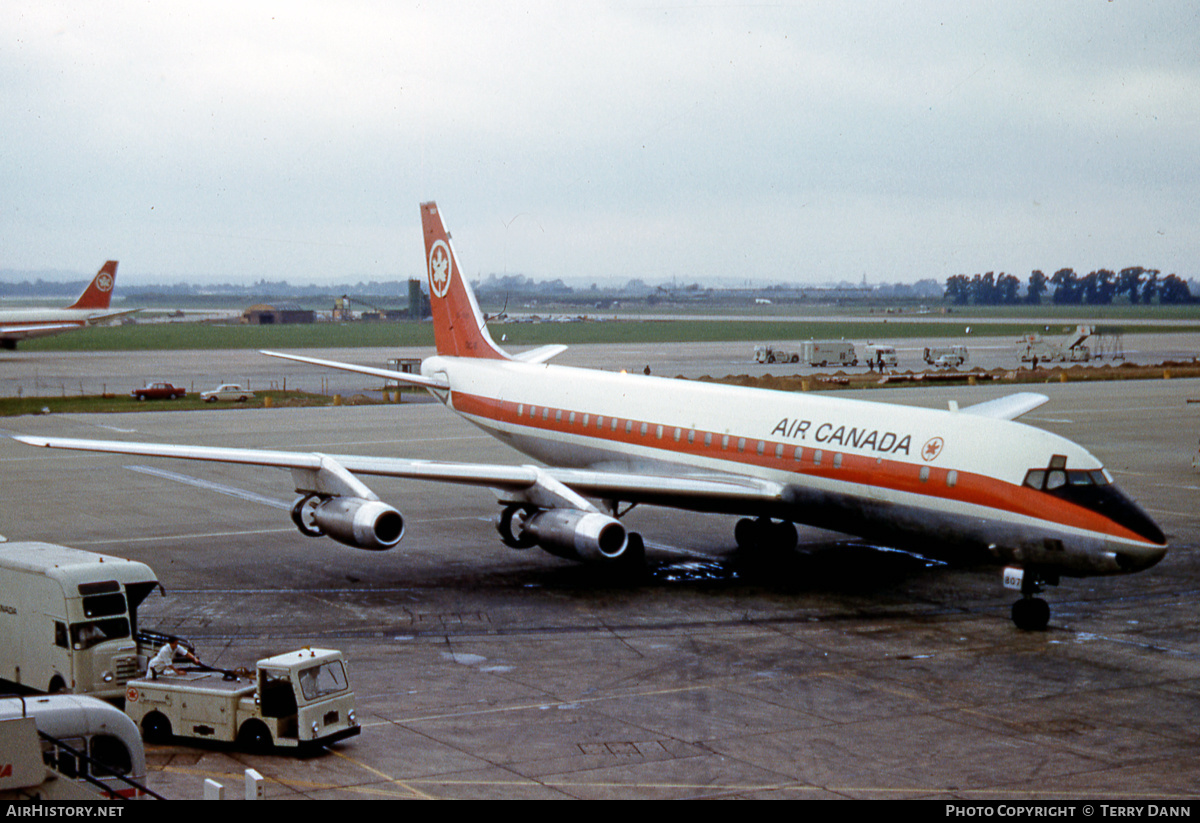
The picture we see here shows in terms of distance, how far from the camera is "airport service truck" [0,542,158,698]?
64.4 feet

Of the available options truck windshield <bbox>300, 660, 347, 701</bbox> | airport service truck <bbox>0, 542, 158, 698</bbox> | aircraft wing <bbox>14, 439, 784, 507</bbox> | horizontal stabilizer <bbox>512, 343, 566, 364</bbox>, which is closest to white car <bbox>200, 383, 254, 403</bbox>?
horizontal stabilizer <bbox>512, 343, 566, 364</bbox>

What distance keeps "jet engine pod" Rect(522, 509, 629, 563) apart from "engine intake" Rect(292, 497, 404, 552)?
3.32 m

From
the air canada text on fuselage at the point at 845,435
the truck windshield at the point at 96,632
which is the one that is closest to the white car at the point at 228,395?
the air canada text on fuselage at the point at 845,435

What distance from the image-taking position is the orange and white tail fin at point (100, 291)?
389 ft

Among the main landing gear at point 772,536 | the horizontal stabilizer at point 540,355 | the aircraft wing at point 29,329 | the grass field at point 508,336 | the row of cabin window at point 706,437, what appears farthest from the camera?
the grass field at point 508,336

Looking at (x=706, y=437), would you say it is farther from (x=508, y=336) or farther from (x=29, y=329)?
(x=508, y=336)

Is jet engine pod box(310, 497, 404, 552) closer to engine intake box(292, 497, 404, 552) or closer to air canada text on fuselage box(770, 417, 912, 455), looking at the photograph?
engine intake box(292, 497, 404, 552)

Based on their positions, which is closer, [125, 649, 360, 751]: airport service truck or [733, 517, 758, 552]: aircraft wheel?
[125, 649, 360, 751]: airport service truck

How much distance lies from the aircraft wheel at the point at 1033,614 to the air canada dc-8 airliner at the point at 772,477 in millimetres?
42

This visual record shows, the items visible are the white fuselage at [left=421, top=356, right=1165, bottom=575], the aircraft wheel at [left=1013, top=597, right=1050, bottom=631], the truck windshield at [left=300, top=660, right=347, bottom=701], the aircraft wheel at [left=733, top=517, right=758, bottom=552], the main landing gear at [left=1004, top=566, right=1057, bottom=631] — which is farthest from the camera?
the aircraft wheel at [left=733, top=517, right=758, bottom=552]

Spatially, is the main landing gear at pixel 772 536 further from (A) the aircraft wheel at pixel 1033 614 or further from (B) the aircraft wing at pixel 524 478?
(A) the aircraft wheel at pixel 1033 614

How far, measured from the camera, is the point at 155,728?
18672 millimetres

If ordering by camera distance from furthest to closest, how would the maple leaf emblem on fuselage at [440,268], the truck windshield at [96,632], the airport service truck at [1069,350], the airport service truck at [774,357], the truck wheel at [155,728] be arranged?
the airport service truck at [1069,350] → the airport service truck at [774,357] → the maple leaf emblem on fuselage at [440,268] → the truck windshield at [96,632] → the truck wheel at [155,728]

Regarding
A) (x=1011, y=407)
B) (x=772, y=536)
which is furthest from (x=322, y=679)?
(x=1011, y=407)
